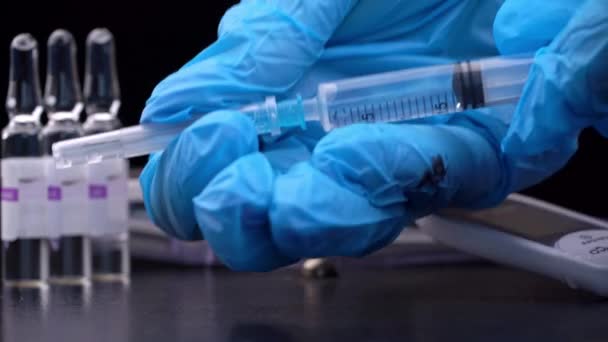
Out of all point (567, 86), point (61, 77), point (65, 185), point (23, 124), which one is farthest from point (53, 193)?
point (567, 86)

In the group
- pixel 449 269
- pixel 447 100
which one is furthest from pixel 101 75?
pixel 447 100

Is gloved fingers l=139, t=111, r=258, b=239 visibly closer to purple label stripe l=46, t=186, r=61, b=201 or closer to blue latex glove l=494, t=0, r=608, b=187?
blue latex glove l=494, t=0, r=608, b=187

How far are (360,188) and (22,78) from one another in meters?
1.05

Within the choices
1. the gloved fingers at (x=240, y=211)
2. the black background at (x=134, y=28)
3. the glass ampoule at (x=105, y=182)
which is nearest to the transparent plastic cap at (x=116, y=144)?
the gloved fingers at (x=240, y=211)

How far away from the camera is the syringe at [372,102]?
123 cm

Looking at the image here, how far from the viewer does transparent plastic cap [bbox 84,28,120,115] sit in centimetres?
207

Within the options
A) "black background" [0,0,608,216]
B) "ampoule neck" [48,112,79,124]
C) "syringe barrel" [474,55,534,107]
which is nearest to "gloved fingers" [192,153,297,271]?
"syringe barrel" [474,55,534,107]

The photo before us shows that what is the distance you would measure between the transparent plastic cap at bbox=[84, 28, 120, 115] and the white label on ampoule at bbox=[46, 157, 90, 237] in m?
0.18

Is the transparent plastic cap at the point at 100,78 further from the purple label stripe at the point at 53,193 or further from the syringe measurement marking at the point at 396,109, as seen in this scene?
the syringe measurement marking at the point at 396,109

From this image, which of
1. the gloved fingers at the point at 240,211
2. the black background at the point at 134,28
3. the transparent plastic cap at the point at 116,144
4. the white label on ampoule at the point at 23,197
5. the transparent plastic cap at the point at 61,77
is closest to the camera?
the gloved fingers at the point at 240,211

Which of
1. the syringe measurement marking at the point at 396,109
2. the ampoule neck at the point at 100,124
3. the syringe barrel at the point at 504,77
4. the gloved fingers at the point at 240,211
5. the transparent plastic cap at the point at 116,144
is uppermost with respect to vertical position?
the syringe barrel at the point at 504,77

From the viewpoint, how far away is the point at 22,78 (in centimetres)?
200

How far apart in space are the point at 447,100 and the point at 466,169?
92mm

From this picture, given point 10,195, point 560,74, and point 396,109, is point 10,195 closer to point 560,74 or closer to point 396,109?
point 396,109
